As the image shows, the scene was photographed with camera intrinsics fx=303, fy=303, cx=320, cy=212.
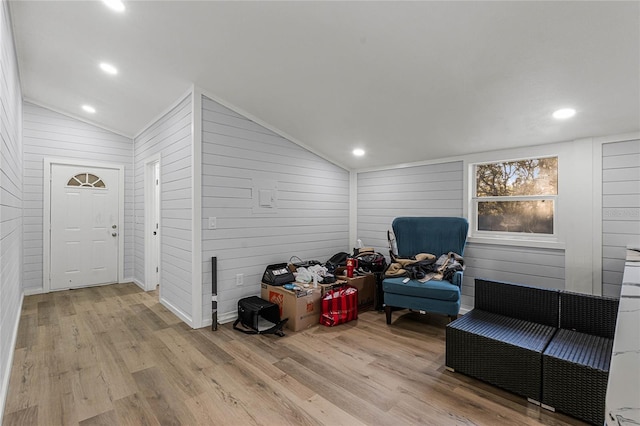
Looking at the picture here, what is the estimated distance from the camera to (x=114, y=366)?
8.03ft

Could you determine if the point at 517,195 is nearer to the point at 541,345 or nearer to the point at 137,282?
the point at 541,345

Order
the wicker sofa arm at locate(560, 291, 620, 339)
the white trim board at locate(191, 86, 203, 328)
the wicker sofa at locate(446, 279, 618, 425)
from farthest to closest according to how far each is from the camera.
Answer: the white trim board at locate(191, 86, 203, 328) < the wicker sofa arm at locate(560, 291, 620, 339) < the wicker sofa at locate(446, 279, 618, 425)

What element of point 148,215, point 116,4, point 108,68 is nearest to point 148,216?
point 148,215

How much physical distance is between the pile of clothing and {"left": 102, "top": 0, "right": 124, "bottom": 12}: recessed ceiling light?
3.33 metres

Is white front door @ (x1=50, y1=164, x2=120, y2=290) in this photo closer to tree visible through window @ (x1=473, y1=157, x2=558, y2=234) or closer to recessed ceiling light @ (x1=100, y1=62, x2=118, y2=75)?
recessed ceiling light @ (x1=100, y1=62, x2=118, y2=75)

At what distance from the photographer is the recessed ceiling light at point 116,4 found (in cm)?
218

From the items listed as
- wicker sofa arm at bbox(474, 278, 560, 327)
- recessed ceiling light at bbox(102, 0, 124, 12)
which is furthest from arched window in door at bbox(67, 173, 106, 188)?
wicker sofa arm at bbox(474, 278, 560, 327)

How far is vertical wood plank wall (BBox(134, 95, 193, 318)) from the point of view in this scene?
3322 mm

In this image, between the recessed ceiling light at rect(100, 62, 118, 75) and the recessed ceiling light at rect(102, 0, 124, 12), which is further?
the recessed ceiling light at rect(100, 62, 118, 75)

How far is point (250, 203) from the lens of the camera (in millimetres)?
3645

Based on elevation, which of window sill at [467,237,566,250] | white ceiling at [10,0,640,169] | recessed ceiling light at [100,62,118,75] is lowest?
window sill at [467,237,566,250]

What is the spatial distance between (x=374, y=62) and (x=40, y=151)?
5.00m

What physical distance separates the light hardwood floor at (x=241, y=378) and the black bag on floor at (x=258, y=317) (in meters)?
0.13

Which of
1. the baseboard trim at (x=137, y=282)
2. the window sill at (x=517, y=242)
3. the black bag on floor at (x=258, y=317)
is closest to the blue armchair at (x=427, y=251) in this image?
the window sill at (x=517, y=242)
